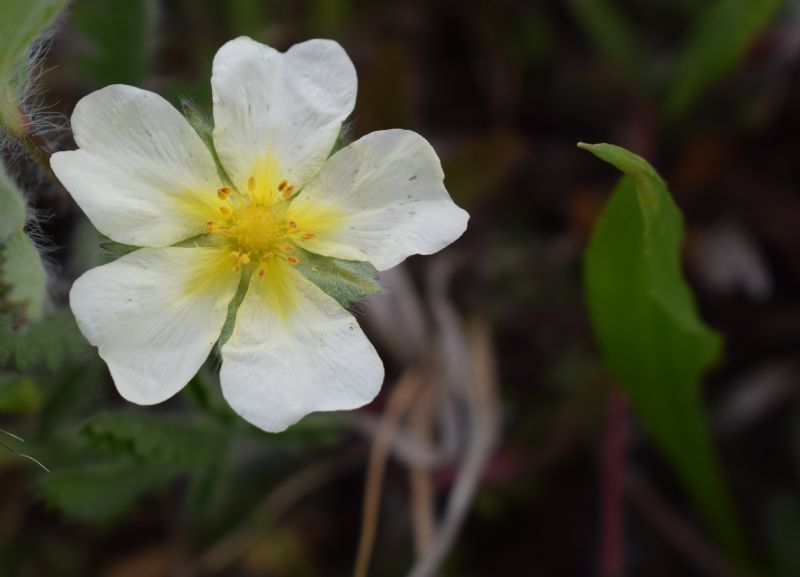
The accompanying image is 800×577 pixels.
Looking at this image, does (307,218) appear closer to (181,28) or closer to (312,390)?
(312,390)

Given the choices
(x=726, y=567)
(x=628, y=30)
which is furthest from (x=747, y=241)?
(x=726, y=567)

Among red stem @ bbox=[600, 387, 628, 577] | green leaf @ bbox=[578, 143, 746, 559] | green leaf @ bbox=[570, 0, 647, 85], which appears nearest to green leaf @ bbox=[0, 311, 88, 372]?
green leaf @ bbox=[578, 143, 746, 559]

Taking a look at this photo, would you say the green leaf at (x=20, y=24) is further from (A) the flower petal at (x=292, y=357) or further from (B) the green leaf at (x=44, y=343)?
(A) the flower petal at (x=292, y=357)

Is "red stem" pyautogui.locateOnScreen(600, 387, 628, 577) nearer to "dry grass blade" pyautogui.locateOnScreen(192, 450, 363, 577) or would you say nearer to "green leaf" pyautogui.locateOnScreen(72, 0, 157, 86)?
"dry grass blade" pyautogui.locateOnScreen(192, 450, 363, 577)

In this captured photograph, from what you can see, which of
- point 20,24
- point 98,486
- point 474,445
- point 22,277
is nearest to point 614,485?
point 474,445

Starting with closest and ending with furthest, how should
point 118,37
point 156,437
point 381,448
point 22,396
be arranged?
point 156,437, point 22,396, point 118,37, point 381,448

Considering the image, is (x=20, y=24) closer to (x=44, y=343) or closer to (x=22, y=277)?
(x=22, y=277)
